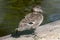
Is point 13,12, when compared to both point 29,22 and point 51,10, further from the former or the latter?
point 29,22

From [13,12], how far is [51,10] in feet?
5.36

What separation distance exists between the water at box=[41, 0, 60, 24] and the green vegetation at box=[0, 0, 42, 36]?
52cm

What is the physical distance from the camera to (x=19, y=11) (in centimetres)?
1200

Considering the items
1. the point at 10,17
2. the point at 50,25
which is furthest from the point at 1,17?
the point at 50,25

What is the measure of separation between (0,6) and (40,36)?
5776mm

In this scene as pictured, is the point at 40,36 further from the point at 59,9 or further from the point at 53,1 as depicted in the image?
the point at 53,1

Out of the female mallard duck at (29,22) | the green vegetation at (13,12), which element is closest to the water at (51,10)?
the green vegetation at (13,12)

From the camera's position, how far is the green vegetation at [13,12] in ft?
33.1

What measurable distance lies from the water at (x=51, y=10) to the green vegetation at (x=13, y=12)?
20.6 inches

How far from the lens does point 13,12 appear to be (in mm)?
11812

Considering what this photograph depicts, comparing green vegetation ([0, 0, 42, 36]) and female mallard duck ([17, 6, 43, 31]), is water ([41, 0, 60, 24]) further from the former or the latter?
female mallard duck ([17, 6, 43, 31])

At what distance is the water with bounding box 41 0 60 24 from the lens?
10320 mm

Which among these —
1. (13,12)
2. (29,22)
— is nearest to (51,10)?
(13,12)

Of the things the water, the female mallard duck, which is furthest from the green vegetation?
the female mallard duck
